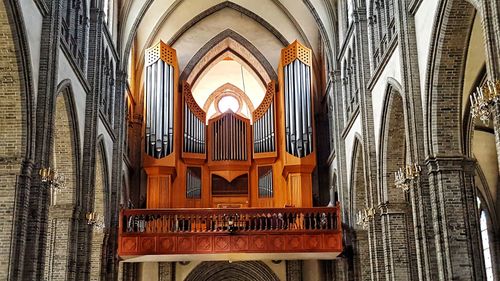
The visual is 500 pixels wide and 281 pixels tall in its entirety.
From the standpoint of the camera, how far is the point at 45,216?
1644 centimetres

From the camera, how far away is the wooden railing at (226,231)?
971 inches

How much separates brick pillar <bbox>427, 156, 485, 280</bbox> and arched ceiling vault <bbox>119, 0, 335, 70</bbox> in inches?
631

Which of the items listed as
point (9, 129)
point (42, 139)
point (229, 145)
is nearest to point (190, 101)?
point (229, 145)

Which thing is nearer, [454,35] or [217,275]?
[454,35]

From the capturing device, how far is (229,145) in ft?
103

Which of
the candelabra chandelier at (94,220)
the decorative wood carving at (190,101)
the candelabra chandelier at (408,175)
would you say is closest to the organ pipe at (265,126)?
the decorative wood carving at (190,101)

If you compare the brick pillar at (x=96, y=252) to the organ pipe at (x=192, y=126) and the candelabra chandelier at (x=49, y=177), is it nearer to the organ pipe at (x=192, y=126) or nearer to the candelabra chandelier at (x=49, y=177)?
the organ pipe at (x=192, y=126)

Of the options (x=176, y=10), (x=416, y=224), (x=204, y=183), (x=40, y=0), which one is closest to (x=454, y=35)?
(x=416, y=224)

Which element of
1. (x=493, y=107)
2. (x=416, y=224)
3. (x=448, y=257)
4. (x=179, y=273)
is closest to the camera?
(x=493, y=107)

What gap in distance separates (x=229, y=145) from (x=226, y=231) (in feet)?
23.6

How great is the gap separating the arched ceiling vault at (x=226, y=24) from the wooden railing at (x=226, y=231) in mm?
9645

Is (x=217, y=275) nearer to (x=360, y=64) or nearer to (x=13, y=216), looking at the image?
(x=360, y=64)

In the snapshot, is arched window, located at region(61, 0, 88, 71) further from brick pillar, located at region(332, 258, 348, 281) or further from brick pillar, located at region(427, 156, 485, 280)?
brick pillar, located at region(332, 258, 348, 281)

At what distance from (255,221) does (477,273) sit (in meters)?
11.3
